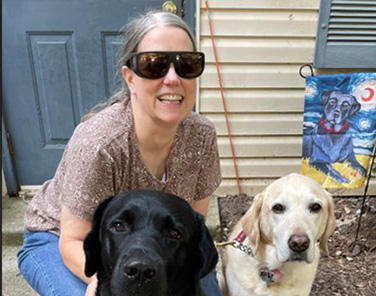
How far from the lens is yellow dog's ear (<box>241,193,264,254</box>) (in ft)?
6.34

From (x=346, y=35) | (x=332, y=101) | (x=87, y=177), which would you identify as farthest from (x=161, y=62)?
(x=346, y=35)

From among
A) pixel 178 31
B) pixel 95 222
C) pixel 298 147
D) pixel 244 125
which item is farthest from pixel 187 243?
pixel 298 147

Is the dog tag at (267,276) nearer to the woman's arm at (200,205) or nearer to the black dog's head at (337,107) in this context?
the woman's arm at (200,205)

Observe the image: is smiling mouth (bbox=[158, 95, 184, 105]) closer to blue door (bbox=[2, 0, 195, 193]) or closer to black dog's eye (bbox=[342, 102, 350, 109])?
blue door (bbox=[2, 0, 195, 193])

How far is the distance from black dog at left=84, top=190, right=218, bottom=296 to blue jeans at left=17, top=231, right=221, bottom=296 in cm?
30

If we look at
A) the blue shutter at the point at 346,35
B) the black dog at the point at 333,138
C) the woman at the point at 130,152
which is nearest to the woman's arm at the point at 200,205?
the woman at the point at 130,152

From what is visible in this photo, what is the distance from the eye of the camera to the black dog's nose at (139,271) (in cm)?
112

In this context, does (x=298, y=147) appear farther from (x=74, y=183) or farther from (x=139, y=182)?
(x=74, y=183)

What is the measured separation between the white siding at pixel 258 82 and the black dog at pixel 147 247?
2.01 meters

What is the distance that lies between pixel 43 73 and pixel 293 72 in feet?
7.17

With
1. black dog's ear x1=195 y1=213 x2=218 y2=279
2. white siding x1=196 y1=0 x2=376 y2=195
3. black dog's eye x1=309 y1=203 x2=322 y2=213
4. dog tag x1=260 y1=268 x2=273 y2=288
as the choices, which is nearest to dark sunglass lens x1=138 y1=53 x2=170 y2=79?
black dog's ear x1=195 y1=213 x2=218 y2=279

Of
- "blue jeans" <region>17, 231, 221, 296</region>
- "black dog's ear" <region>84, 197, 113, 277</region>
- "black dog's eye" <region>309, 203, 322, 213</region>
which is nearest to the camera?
"black dog's ear" <region>84, 197, 113, 277</region>

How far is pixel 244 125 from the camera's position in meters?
3.39

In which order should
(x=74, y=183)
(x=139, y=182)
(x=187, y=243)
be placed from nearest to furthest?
1. (x=187, y=243)
2. (x=74, y=183)
3. (x=139, y=182)
